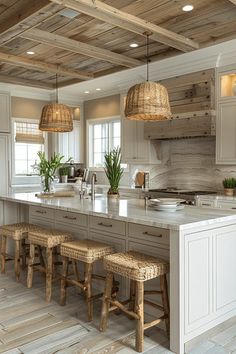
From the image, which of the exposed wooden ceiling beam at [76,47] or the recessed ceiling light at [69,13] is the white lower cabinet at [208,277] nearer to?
the recessed ceiling light at [69,13]

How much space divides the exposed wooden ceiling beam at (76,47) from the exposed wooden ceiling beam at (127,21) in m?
0.84

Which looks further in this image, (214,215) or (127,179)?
(127,179)

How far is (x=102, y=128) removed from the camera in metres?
7.38

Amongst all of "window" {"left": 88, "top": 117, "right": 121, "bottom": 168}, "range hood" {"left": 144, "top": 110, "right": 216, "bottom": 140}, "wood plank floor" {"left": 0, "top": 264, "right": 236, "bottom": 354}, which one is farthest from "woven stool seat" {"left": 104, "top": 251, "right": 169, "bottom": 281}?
"window" {"left": 88, "top": 117, "right": 121, "bottom": 168}

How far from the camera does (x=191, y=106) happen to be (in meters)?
5.13

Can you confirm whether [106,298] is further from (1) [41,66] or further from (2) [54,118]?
(1) [41,66]

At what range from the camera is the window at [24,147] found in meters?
6.88

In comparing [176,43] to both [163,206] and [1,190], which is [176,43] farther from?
[1,190]

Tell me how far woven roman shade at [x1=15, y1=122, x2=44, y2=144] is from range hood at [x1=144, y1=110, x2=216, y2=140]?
248 centimetres

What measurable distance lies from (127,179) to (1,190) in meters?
2.29

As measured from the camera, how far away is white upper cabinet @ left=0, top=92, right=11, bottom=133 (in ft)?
20.6

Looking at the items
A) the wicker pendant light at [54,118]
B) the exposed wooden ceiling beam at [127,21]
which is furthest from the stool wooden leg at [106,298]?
the exposed wooden ceiling beam at [127,21]

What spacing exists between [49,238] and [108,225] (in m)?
0.62

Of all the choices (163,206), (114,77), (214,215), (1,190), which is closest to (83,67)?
(114,77)
